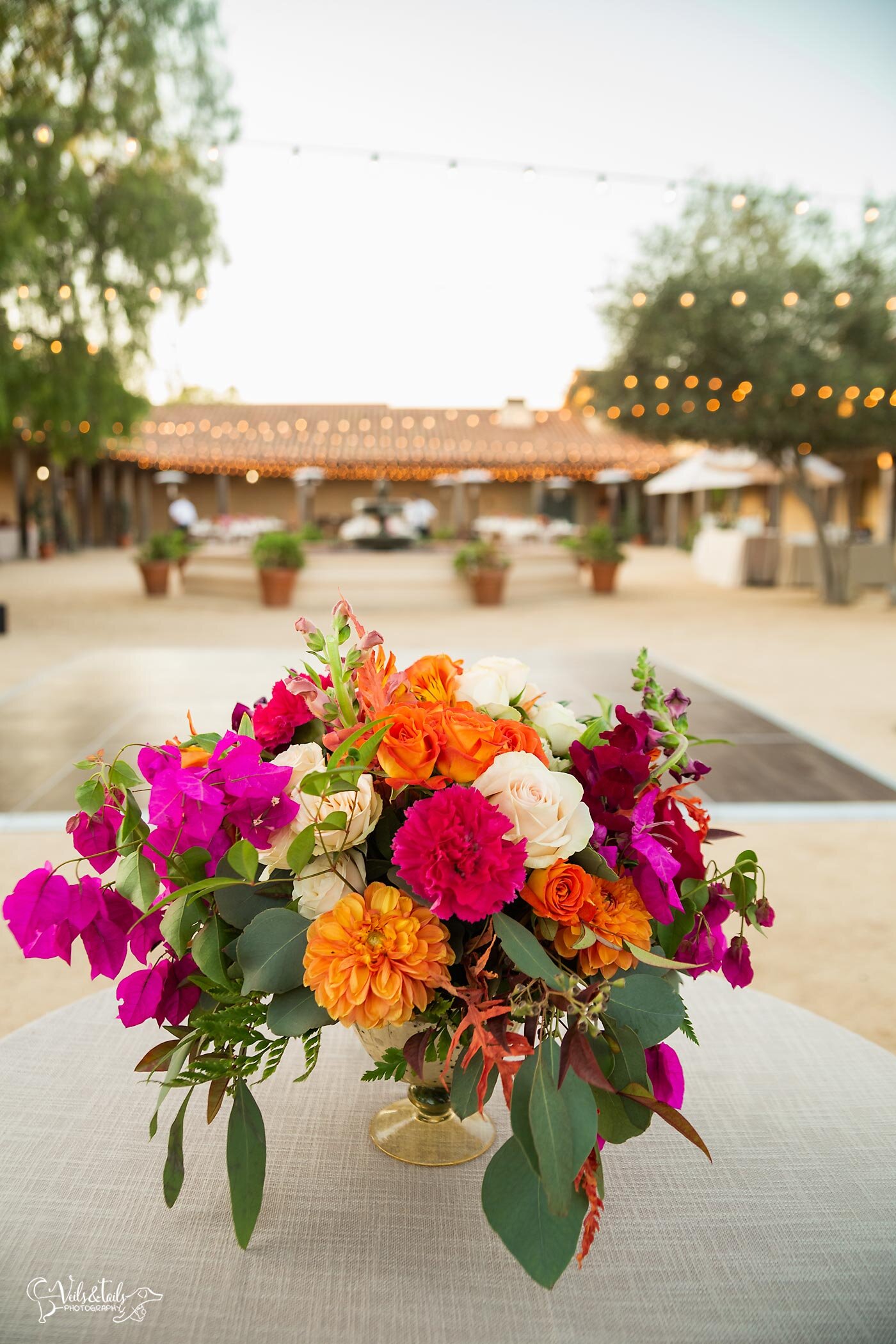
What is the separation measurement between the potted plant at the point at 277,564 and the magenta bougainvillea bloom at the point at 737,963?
11948 mm

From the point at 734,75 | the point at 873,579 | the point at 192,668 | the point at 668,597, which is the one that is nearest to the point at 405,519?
the point at 668,597

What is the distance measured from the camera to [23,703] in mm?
6074

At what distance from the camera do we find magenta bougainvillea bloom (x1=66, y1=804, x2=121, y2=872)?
91 centimetres

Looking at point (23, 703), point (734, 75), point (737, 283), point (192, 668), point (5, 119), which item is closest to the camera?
point (23, 703)

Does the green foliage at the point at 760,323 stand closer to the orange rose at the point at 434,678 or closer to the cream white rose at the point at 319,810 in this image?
the orange rose at the point at 434,678

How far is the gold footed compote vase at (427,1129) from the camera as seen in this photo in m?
1.05

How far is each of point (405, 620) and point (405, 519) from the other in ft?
16.3

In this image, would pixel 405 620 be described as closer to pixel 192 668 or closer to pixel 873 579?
pixel 192 668

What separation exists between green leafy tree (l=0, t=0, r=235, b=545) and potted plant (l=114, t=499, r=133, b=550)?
1688 cm

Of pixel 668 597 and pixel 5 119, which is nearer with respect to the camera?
pixel 5 119

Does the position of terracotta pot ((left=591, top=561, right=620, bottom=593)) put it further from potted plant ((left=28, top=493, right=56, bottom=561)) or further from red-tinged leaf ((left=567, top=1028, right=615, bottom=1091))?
red-tinged leaf ((left=567, top=1028, right=615, bottom=1091))

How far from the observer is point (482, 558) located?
1309cm

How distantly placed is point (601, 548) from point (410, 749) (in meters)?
14.1

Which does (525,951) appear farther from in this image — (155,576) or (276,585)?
(155,576)
